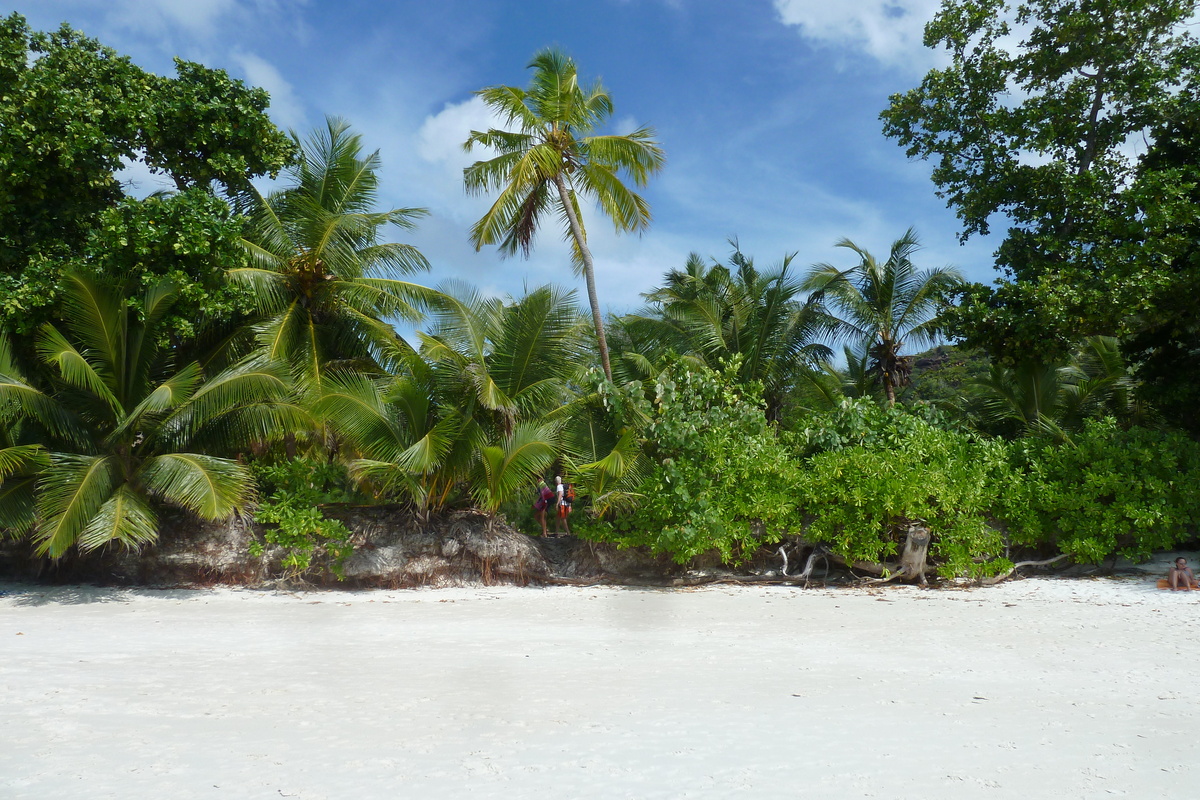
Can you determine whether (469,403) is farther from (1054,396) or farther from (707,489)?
(1054,396)

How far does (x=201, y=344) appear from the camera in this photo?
12.8m

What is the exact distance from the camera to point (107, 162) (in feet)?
40.3

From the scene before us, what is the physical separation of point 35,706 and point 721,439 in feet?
29.1

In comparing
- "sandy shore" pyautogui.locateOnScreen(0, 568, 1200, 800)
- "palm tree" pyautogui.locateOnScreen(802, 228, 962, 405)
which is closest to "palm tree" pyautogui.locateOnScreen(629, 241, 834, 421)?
"palm tree" pyautogui.locateOnScreen(802, 228, 962, 405)

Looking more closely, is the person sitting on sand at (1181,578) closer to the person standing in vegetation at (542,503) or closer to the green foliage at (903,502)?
the green foliage at (903,502)

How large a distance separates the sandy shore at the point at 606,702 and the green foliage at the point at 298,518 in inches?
55.9

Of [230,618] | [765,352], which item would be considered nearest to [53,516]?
[230,618]

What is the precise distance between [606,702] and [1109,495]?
31.9 ft

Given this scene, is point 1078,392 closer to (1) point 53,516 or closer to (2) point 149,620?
(2) point 149,620

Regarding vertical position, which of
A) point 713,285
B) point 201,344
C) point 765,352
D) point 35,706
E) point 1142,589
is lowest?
point 35,706

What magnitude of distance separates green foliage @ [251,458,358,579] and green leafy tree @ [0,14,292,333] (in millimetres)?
2582

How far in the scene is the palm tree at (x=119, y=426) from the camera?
1007 cm

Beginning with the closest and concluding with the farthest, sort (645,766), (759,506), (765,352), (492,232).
→ (645,766) → (759,506) → (492,232) → (765,352)

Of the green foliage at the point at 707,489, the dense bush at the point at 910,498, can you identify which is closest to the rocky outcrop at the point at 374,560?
the green foliage at the point at 707,489
